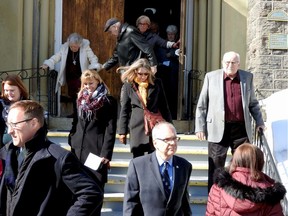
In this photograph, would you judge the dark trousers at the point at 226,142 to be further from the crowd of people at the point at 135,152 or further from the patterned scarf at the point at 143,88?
the patterned scarf at the point at 143,88

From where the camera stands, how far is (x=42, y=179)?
10.0ft

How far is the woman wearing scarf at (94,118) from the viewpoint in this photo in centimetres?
585

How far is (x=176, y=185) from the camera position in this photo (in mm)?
4160

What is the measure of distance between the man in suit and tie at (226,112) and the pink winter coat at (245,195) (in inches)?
77.2

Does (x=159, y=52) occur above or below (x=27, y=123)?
above

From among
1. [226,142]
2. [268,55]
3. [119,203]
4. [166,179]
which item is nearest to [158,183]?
[166,179]

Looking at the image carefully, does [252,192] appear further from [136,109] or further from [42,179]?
[136,109]

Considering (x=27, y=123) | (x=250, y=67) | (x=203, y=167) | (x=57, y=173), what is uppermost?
(x=250, y=67)

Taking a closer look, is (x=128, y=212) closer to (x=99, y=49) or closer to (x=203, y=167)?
(x=203, y=167)

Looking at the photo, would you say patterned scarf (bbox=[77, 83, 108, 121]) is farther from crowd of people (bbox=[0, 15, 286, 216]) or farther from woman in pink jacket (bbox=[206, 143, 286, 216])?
woman in pink jacket (bbox=[206, 143, 286, 216])

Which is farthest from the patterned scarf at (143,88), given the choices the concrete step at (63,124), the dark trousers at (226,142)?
the concrete step at (63,124)

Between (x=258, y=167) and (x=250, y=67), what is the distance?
5.40m

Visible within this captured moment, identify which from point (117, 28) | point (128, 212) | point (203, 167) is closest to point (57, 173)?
point (128, 212)

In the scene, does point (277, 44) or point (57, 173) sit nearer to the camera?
point (57, 173)
